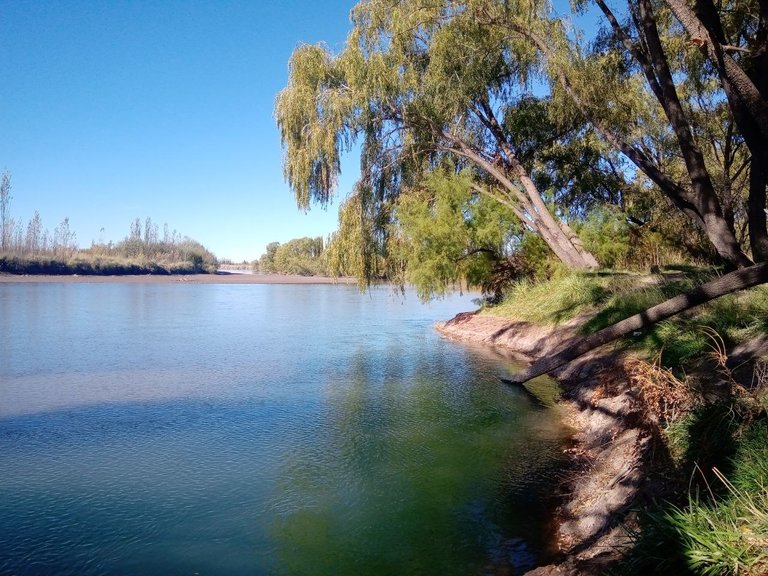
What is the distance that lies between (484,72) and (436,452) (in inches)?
389

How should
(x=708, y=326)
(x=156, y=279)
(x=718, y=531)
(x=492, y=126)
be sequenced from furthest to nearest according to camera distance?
(x=156, y=279)
(x=492, y=126)
(x=708, y=326)
(x=718, y=531)

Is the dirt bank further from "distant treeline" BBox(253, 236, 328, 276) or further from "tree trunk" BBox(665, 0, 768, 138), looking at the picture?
"distant treeline" BBox(253, 236, 328, 276)

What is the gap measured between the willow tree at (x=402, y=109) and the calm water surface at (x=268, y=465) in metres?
4.47

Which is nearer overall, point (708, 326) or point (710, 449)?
point (710, 449)

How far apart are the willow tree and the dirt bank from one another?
6.85 m

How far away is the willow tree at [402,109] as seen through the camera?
13688 mm

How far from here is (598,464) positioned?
580cm

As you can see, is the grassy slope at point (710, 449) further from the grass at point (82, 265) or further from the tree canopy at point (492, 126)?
the grass at point (82, 265)

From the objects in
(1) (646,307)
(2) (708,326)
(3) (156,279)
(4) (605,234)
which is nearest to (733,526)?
(2) (708,326)

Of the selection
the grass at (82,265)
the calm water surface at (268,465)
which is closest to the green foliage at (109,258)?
the grass at (82,265)

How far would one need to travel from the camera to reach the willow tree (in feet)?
44.9

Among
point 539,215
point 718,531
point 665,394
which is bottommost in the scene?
point 718,531

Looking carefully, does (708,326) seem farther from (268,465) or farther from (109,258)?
(109,258)

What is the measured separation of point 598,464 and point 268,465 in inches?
138
